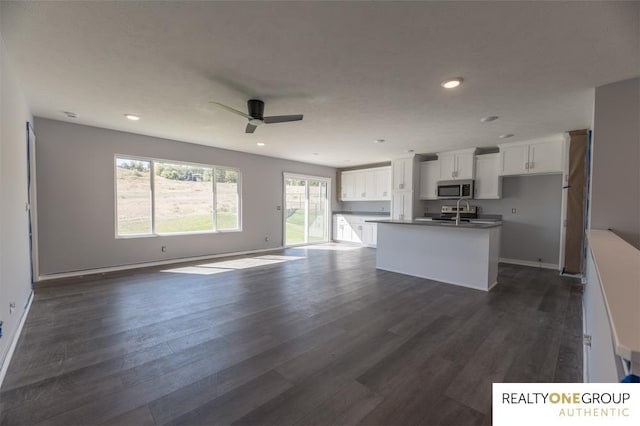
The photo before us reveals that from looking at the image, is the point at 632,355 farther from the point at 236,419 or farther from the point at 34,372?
the point at 34,372

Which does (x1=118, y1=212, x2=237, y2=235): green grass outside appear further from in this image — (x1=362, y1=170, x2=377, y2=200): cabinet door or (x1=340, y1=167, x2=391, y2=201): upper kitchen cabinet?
(x1=362, y1=170, x2=377, y2=200): cabinet door

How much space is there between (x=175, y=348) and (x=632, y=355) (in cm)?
270

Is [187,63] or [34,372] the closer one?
[34,372]

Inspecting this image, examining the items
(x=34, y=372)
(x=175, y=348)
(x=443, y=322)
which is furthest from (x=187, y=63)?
(x=443, y=322)

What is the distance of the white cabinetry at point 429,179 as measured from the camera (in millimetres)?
6543

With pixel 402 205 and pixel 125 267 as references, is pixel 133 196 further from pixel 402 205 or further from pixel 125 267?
pixel 402 205

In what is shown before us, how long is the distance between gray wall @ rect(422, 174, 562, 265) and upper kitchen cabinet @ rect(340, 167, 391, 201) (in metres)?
2.72

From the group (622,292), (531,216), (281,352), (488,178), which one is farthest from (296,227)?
(622,292)

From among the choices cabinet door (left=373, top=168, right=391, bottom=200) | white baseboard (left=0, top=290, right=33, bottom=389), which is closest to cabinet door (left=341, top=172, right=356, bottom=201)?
cabinet door (left=373, top=168, right=391, bottom=200)

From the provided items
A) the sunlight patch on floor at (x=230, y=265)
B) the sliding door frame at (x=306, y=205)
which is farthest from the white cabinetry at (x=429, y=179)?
the sunlight patch on floor at (x=230, y=265)

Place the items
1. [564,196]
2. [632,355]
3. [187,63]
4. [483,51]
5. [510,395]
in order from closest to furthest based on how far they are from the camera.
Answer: [632,355] < [510,395] < [483,51] < [187,63] < [564,196]

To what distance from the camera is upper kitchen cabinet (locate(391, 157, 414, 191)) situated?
265 inches

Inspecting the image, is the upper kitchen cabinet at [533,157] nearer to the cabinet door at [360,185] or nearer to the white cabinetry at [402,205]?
the white cabinetry at [402,205]

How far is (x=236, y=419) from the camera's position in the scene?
152 centimetres
